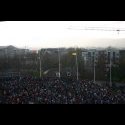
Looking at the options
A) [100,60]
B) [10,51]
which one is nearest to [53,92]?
[10,51]

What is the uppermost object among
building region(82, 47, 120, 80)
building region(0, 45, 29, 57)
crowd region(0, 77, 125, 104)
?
building region(0, 45, 29, 57)

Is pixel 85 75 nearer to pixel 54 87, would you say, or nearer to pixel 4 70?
pixel 54 87

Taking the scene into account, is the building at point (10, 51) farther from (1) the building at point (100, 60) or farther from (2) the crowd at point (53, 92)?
(1) the building at point (100, 60)

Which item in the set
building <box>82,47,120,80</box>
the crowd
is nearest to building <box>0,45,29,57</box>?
the crowd

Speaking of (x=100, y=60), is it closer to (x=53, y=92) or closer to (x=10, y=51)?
(x=53, y=92)

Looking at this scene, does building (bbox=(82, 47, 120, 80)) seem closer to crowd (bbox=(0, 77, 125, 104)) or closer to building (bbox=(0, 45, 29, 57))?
crowd (bbox=(0, 77, 125, 104))

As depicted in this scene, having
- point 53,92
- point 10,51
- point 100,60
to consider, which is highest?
point 10,51

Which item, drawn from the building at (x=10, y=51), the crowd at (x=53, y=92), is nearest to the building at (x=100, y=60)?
the crowd at (x=53, y=92)
